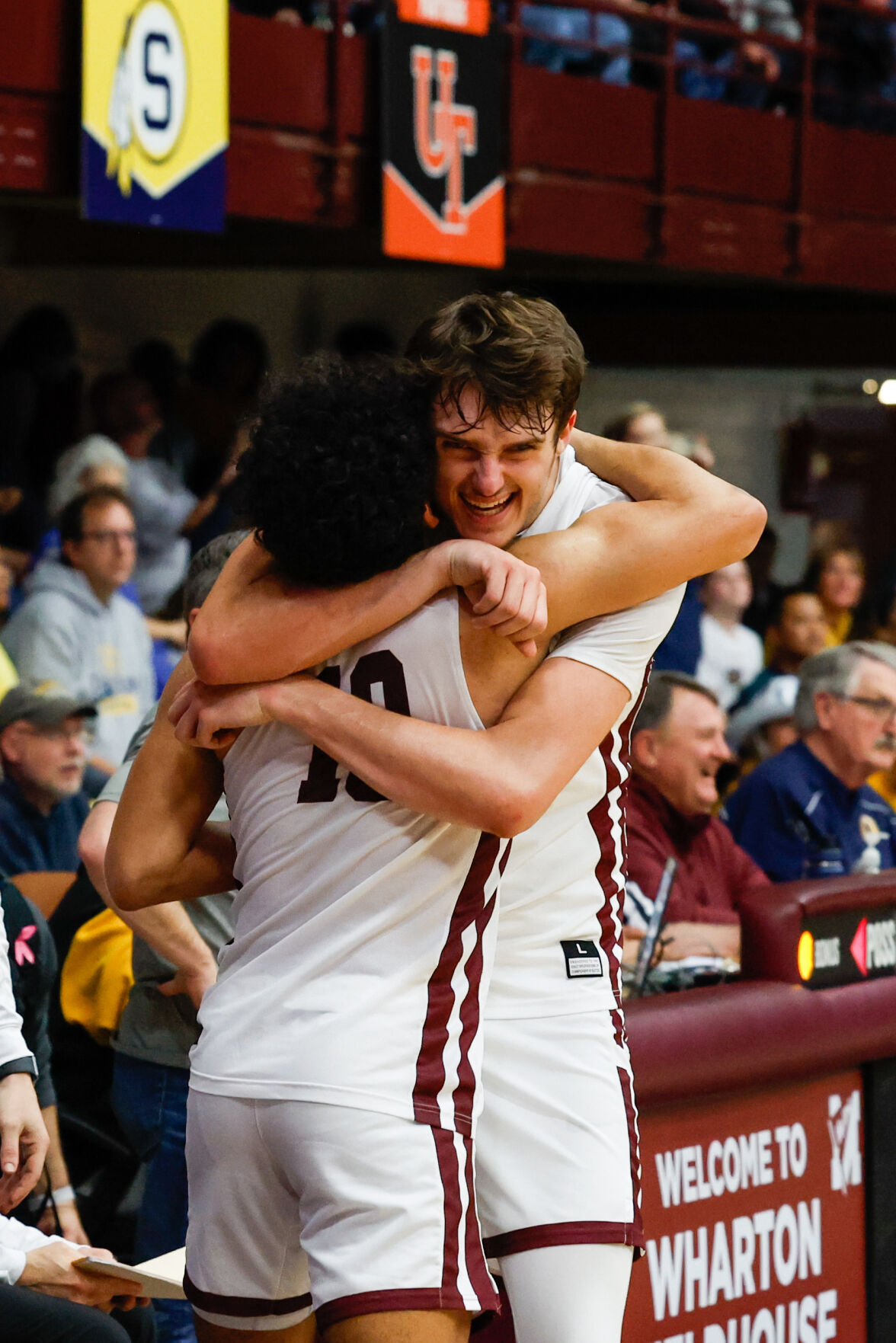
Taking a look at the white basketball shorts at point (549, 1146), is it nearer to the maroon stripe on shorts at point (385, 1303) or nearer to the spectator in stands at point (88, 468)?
the maroon stripe on shorts at point (385, 1303)

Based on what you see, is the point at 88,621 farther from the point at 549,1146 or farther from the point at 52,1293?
the point at 549,1146

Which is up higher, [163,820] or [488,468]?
[488,468]

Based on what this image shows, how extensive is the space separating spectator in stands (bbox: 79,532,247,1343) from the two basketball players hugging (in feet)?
3.01

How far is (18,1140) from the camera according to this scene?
2.33 metres

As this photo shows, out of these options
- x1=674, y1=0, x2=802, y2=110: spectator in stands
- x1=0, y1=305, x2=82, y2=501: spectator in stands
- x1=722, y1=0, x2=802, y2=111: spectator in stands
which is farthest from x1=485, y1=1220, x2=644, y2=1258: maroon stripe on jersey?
x1=722, y1=0, x2=802, y2=111: spectator in stands

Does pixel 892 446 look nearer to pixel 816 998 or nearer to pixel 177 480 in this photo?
pixel 177 480

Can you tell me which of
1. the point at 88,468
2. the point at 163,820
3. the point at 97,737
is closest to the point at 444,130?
the point at 88,468

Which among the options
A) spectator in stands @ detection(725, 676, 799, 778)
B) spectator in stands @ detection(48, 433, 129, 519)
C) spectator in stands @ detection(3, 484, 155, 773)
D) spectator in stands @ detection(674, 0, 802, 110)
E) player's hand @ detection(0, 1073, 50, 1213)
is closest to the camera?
player's hand @ detection(0, 1073, 50, 1213)

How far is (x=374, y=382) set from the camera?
1.91 meters

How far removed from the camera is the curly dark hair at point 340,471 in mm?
1844

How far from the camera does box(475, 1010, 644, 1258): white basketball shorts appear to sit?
2.12 metres

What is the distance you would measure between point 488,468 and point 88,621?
4.12m

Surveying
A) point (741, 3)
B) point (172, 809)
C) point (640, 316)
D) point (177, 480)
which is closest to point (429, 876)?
point (172, 809)

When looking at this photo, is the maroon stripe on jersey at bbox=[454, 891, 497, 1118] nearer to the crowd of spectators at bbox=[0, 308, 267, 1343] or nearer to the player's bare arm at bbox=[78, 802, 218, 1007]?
the crowd of spectators at bbox=[0, 308, 267, 1343]
